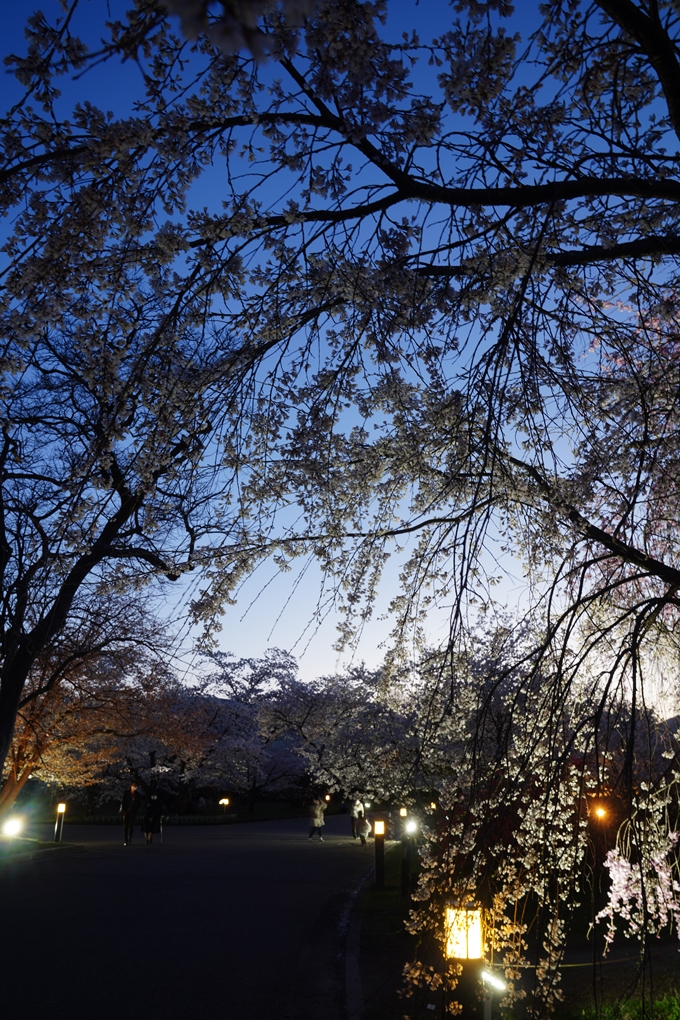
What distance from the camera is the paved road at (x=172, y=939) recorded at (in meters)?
5.33

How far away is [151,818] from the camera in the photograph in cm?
1961

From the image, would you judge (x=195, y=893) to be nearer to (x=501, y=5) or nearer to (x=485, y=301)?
(x=485, y=301)

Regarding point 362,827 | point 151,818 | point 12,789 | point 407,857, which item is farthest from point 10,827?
point 362,827

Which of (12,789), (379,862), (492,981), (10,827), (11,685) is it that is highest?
(11,685)

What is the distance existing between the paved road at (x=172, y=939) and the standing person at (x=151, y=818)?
4950mm

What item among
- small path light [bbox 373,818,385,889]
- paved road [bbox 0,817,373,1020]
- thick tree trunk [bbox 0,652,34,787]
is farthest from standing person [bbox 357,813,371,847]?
thick tree trunk [bbox 0,652,34,787]

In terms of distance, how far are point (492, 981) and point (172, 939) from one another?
14.1 feet

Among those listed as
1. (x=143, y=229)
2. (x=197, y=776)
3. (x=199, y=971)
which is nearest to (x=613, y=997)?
(x=199, y=971)

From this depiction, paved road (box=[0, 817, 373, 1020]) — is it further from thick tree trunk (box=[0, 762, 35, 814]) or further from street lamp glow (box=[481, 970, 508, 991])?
thick tree trunk (box=[0, 762, 35, 814])

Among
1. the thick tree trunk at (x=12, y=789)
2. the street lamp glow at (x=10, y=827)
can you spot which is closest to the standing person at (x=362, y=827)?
the street lamp glow at (x=10, y=827)

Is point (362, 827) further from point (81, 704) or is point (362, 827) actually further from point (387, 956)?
point (387, 956)

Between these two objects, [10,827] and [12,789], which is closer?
[12,789]

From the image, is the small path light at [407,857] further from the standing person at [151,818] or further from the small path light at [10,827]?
the standing person at [151,818]

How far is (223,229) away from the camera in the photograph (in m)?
3.30
